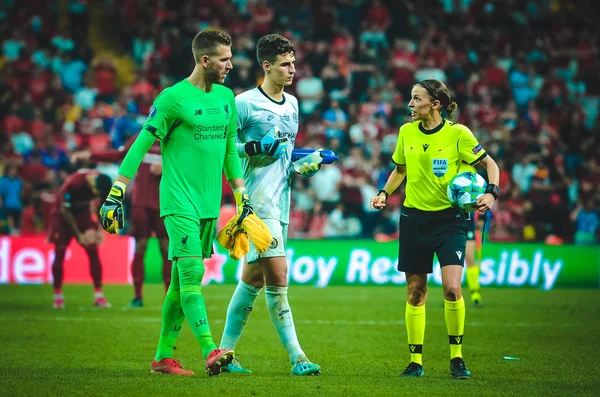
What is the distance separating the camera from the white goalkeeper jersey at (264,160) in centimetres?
853

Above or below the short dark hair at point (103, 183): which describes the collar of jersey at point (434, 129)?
above

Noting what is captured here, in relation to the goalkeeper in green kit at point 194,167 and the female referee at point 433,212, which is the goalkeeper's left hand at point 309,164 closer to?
the goalkeeper in green kit at point 194,167

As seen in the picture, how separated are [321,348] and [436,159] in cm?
284

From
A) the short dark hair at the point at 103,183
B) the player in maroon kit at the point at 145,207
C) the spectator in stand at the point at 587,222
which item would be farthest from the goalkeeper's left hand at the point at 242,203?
the spectator in stand at the point at 587,222

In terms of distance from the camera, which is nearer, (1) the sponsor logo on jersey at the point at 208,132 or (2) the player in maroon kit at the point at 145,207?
(1) the sponsor logo on jersey at the point at 208,132

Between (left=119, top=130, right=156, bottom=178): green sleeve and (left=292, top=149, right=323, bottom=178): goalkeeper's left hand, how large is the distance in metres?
1.30

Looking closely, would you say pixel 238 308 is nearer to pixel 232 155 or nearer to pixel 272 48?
pixel 232 155

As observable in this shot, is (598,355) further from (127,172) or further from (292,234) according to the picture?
(292,234)

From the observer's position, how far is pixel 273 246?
8.36m

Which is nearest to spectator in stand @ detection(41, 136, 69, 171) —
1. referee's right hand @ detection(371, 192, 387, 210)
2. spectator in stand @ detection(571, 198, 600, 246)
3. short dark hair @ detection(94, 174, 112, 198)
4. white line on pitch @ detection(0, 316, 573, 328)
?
short dark hair @ detection(94, 174, 112, 198)

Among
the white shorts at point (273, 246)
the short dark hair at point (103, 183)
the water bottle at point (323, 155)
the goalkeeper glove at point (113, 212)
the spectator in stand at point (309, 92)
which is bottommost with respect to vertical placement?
the white shorts at point (273, 246)

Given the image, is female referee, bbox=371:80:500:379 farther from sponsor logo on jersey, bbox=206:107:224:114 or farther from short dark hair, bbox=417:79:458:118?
sponsor logo on jersey, bbox=206:107:224:114

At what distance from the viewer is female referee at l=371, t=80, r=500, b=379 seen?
28.0 ft

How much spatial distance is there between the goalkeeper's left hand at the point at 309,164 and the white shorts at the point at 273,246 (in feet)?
1.55
